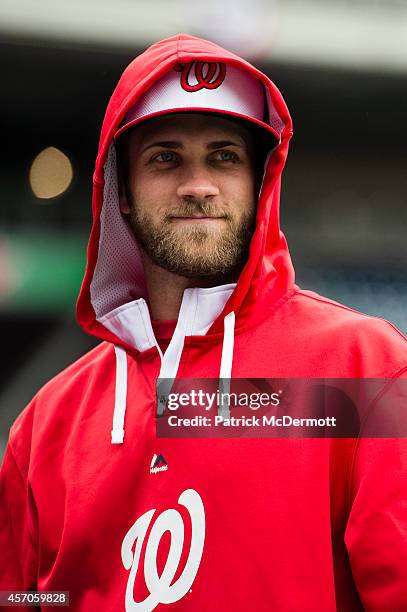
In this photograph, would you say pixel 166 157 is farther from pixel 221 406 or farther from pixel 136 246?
pixel 221 406

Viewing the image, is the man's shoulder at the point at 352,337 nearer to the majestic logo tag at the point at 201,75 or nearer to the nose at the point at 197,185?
the nose at the point at 197,185

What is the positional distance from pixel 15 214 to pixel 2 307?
0.87 m

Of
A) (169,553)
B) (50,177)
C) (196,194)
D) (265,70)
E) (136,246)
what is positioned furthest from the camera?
(50,177)

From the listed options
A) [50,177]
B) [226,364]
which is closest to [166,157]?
[226,364]

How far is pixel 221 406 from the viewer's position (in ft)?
5.15

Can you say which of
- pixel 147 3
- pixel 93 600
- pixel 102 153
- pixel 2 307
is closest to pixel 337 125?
pixel 147 3

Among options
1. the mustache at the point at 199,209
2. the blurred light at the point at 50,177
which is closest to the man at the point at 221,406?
the mustache at the point at 199,209

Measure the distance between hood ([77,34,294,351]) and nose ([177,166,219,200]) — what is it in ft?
0.39

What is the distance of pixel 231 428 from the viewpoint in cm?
151

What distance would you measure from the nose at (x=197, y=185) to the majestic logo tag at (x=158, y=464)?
0.52 metres

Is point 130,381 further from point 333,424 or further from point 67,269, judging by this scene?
point 67,269

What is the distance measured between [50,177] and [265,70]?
283 centimetres

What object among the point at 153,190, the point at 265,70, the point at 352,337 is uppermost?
the point at 265,70

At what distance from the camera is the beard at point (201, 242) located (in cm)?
163
